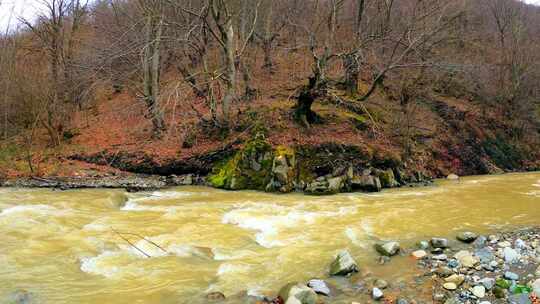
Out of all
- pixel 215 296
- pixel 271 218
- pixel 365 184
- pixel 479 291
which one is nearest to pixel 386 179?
pixel 365 184

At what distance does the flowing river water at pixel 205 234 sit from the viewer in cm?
645

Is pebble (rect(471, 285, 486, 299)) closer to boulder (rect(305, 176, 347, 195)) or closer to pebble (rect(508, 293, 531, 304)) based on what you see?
pebble (rect(508, 293, 531, 304))

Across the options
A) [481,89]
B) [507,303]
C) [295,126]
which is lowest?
[507,303]

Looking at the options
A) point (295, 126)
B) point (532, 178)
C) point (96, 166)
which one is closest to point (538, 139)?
point (532, 178)

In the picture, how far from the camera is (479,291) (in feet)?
18.5

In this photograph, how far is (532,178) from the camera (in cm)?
1614

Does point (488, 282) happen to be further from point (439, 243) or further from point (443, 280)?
point (439, 243)

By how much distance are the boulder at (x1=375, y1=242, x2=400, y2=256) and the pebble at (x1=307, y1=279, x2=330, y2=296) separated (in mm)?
1640

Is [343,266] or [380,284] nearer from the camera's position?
[380,284]

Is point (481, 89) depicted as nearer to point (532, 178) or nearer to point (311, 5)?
point (532, 178)

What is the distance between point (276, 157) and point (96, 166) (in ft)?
24.7

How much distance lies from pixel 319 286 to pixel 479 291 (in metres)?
2.12

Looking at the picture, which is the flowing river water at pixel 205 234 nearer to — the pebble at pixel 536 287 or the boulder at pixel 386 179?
the boulder at pixel 386 179

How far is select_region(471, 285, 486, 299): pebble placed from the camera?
5575 mm
